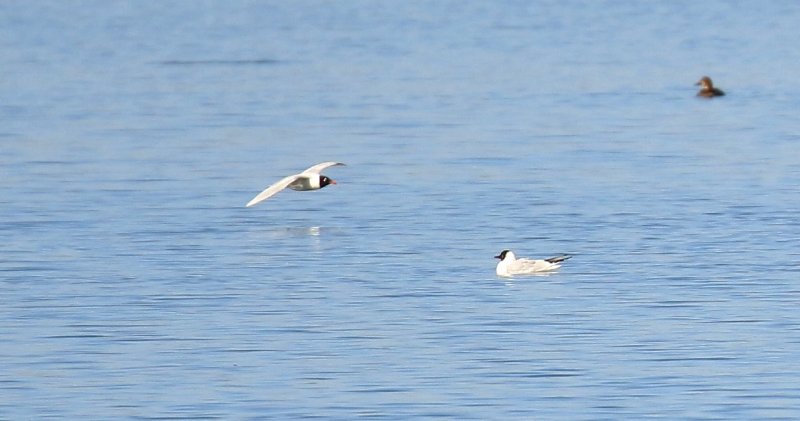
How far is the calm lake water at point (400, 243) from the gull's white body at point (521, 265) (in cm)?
11

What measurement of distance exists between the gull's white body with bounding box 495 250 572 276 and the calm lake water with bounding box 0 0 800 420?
11 centimetres

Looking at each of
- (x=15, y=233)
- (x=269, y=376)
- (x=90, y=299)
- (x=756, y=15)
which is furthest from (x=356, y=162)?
(x=756, y=15)

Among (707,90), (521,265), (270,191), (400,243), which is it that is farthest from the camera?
(707,90)

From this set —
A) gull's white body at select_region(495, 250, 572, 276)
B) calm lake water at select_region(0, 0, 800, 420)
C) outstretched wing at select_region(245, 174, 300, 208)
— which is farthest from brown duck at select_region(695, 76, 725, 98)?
gull's white body at select_region(495, 250, 572, 276)

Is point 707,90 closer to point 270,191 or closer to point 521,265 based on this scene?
point 270,191

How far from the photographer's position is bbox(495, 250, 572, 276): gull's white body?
14188 millimetres

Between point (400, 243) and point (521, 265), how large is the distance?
1.85 meters

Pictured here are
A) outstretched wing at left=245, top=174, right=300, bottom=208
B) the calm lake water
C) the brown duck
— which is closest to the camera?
the calm lake water

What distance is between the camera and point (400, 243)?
15.9m

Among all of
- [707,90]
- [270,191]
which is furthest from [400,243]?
[707,90]

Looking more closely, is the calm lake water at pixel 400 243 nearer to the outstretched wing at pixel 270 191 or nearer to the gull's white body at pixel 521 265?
the gull's white body at pixel 521 265

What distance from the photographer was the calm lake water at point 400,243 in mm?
10789

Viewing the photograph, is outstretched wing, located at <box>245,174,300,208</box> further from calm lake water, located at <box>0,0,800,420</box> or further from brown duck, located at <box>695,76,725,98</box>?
brown duck, located at <box>695,76,725,98</box>

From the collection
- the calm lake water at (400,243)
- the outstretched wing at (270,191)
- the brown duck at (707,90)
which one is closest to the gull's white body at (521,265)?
the calm lake water at (400,243)
